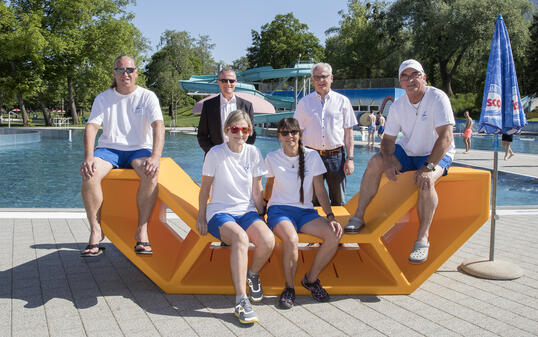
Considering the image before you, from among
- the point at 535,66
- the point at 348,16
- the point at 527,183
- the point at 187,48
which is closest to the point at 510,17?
the point at 535,66

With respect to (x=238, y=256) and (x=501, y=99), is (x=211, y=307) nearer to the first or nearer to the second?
(x=238, y=256)

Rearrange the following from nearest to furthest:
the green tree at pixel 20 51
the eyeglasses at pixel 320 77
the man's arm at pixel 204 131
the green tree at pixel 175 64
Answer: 1. the eyeglasses at pixel 320 77
2. the man's arm at pixel 204 131
3. the green tree at pixel 20 51
4. the green tree at pixel 175 64

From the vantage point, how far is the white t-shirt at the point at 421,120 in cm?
383

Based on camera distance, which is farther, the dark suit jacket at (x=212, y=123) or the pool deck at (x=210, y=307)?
the dark suit jacket at (x=212, y=123)

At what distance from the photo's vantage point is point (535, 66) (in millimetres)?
45031

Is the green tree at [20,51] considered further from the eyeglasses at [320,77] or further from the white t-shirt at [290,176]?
the white t-shirt at [290,176]

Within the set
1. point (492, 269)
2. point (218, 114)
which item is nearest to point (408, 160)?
point (492, 269)

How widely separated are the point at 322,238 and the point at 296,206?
0.40m

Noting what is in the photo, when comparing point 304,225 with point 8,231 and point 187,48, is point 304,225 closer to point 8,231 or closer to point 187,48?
point 8,231

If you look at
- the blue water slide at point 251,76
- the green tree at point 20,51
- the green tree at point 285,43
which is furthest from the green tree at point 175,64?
the blue water slide at point 251,76

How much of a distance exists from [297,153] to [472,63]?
46215 millimetres

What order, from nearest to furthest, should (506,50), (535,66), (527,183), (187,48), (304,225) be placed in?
(304,225)
(506,50)
(527,183)
(535,66)
(187,48)

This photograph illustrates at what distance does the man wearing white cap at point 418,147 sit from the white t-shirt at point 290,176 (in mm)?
491

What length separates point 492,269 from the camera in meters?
4.40
